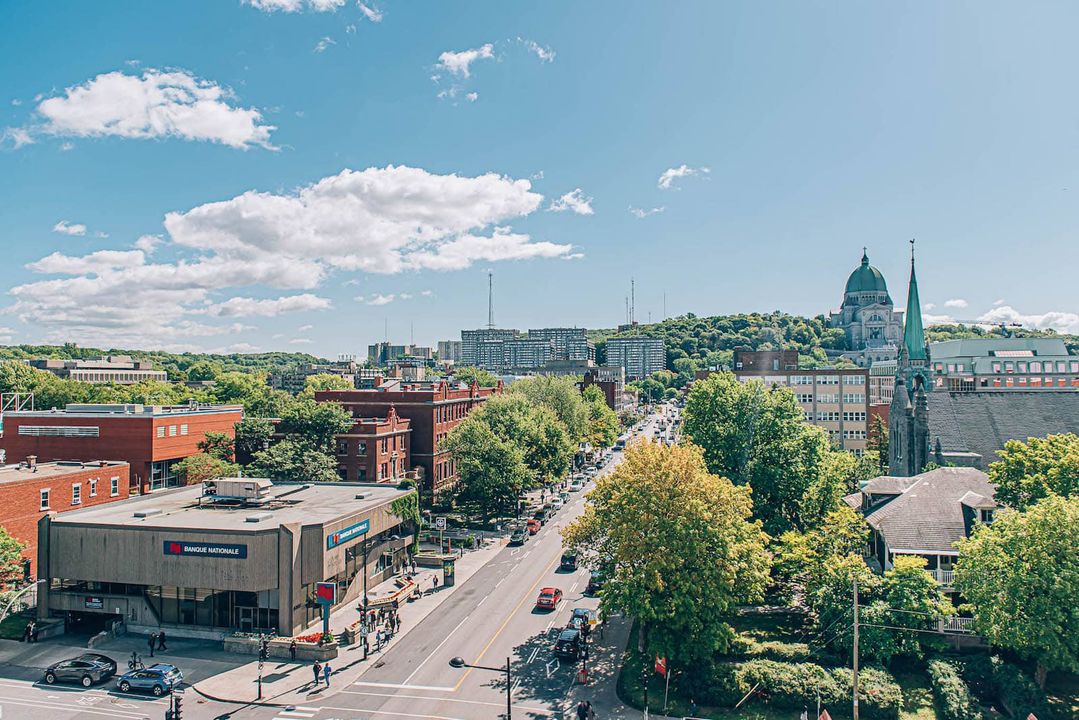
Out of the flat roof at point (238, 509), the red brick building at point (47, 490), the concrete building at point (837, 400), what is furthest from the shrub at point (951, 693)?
the concrete building at point (837, 400)

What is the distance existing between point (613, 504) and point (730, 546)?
6.39 meters

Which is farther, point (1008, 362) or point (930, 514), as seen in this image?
point (1008, 362)

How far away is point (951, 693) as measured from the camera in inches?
1262

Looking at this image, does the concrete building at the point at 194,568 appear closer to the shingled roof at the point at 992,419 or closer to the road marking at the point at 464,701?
the road marking at the point at 464,701

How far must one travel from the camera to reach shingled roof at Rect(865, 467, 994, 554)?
41469 mm

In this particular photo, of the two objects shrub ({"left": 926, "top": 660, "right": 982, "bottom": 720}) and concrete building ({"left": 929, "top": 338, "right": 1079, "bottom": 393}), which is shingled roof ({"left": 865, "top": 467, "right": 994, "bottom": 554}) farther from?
concrete building ({"left": 929, "top": 338, "right": 1079, "bottom": 393})

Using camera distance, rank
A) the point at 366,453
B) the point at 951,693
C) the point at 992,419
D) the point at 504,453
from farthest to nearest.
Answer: the point at 366,453 → the point at 504,453 → the point at 992,419 → the point at 951,693

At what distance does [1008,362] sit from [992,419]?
107 metres

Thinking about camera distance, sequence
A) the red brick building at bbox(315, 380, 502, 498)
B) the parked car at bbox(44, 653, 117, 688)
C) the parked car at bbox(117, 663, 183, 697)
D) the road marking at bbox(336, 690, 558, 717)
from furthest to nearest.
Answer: the red brick building at bbox(315, 380, 502, 498) < the parked car at bbox(44, 653, 117, 688) < the parked car at bbox(117, 663, 183, 697) < the road marking at bbox(336, 690, 558, 717)

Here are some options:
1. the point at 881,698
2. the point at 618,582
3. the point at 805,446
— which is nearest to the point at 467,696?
the point at 618,582

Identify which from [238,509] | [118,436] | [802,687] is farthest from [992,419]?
[118,436]

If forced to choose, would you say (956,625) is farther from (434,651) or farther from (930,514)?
(434,651)

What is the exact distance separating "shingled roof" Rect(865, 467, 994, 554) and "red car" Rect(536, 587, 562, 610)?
68.1 ft

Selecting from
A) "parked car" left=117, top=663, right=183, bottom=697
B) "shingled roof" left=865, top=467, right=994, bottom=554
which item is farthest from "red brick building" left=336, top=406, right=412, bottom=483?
"shingled roof" left=865, top=467, right=994, bottom=554
